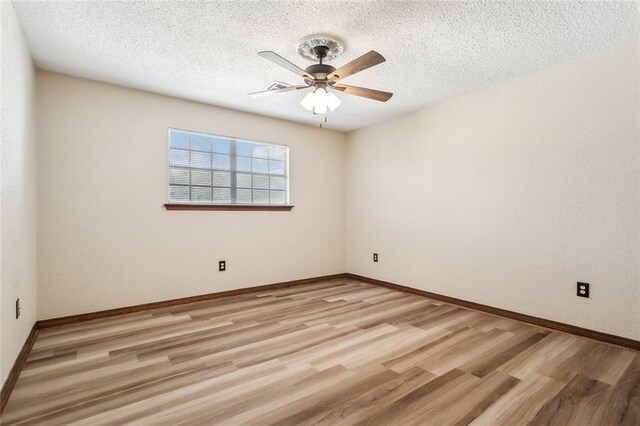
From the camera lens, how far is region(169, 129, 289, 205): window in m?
3.46

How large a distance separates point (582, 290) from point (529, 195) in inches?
33.9

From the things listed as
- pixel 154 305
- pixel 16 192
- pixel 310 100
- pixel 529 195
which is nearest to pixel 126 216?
pixel 154 305

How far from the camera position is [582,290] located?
2521mm

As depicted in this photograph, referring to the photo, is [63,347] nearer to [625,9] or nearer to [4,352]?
[4,352]

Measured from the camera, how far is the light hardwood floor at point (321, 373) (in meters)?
1.53

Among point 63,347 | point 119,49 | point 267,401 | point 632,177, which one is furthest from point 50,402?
point 632,177

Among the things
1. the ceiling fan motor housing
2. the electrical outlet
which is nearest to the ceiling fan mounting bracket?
the ceiling fan motor housing

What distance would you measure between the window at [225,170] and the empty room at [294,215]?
0.08ft

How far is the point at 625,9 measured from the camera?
6.40ft

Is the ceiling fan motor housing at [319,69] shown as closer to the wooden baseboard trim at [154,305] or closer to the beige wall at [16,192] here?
the beige wall at [16,192]

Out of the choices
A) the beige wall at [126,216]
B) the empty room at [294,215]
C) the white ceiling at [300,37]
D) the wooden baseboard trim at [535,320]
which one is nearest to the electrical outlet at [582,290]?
the empty room at [294,215]

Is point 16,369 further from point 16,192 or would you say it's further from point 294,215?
point 294,215

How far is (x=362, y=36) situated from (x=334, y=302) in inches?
100

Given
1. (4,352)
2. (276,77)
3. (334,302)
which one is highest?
(276,77)
